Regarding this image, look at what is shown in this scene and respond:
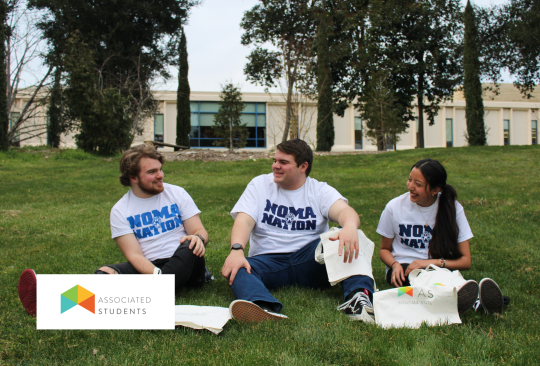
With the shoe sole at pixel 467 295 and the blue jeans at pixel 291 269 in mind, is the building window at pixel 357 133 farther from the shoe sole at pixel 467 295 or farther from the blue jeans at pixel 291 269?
the shoe sole at pixel 467 295

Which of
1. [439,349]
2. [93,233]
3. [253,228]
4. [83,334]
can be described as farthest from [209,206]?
[439,349]

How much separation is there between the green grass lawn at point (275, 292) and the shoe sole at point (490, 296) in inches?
2.6

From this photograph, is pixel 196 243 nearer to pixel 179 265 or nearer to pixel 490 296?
pixel 179 265

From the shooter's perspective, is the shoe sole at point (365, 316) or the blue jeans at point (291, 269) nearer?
the shoe sole at point (365, 316)

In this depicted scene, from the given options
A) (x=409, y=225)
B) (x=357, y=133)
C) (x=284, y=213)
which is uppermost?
(x=357, y=133)

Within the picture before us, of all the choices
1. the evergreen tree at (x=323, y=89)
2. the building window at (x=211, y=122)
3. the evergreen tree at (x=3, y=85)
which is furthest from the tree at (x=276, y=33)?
the evergreen tree at (x=3, y=85)

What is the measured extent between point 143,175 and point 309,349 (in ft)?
6.24

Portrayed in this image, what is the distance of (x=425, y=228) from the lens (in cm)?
360

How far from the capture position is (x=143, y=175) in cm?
346

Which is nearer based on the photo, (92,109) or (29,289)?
(29,289)

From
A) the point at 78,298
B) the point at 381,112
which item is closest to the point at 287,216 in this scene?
the point at 78,298

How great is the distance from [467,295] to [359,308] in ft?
2.29

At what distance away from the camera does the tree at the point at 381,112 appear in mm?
21734

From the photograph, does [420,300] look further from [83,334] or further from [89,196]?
[89,196]
